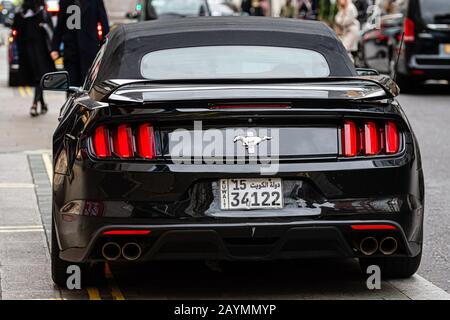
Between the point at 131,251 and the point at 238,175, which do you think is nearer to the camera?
the point at 238,175

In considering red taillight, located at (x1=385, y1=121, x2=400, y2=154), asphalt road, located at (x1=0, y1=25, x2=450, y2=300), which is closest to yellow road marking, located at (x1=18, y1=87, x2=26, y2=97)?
asphalt road, located at (x1=0, y1=25, x2=450, y2=300)

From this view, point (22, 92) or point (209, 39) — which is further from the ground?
point (209, 39)

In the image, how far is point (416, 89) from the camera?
75.7ft

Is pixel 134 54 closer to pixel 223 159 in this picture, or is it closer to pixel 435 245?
pixel 223 159

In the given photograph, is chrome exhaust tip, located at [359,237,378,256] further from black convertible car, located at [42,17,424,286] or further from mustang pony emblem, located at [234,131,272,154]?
mustang pony emblem, located at [234,131,272,154]

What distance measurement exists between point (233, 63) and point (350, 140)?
1.25 metres

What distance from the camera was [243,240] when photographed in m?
6.71

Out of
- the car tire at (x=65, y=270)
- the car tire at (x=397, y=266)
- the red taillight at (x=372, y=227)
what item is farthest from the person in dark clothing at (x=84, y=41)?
the red taillight at (x=372, y=227)

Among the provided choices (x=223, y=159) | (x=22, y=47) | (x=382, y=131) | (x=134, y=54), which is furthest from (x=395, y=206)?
(x=22, y=47)

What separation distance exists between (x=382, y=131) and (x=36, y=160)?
7.12m

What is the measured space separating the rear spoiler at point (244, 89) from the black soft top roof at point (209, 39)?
0.63m

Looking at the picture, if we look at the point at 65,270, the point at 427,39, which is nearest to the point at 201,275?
the point at 65,270

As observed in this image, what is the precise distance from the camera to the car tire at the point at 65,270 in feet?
23.9

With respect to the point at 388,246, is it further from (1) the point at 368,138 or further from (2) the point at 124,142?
(2) the point at 124,142
